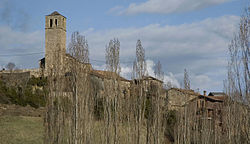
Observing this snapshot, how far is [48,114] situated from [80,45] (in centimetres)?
384

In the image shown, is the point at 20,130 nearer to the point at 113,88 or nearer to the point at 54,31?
the point at 113,88

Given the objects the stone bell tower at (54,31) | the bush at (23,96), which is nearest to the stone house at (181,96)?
the bush at (23,96)

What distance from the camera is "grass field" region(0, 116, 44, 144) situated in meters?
23.8

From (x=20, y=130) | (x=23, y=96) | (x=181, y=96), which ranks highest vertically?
(x=181, y=96)

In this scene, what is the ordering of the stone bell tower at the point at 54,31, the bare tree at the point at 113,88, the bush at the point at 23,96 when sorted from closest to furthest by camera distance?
the bare tree at the point at 113,88 → the bush at the point at 23,96 → the stone bell tower at the point at 54,31

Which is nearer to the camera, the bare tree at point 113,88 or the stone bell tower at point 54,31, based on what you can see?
the bare tree at point 113,88

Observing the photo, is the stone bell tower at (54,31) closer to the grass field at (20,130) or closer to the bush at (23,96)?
the bush at (23,96)

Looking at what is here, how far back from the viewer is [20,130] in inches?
1021

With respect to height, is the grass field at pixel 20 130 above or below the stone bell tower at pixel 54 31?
below

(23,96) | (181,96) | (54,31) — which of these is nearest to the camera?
(181,96)

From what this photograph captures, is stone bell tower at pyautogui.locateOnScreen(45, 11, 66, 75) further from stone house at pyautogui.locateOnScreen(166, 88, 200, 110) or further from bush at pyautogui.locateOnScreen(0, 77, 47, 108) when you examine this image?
stone house at pyautogui.locateOnScreen(166, 88, 200, 110)

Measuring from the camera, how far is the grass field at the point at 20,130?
77.9 feet

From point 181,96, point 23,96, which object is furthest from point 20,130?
point 181,96

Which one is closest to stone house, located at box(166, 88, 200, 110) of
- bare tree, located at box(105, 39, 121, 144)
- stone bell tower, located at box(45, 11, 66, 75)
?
bare tree, located at box(105, 39, 121, 144)
